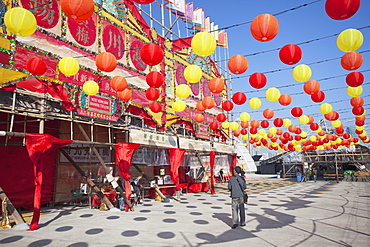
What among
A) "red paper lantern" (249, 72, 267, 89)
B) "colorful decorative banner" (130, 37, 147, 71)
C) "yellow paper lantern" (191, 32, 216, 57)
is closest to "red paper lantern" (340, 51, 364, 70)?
"red paper lantern" (249, 72, 267, 89)

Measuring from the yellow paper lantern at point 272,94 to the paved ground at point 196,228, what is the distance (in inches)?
191

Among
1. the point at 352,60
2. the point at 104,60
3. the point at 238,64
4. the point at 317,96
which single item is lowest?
the point at 317,96

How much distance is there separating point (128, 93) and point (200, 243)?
7.74 m

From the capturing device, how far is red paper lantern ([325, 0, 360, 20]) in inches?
206

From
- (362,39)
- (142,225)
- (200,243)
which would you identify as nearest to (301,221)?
(200,243)

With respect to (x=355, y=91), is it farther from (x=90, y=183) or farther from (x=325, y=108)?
(x=90, y=183)

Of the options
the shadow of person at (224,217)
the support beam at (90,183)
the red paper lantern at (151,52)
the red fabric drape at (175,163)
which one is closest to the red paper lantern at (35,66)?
the red paper lantern at (151,52)

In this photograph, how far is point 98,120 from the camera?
11555 millimetres

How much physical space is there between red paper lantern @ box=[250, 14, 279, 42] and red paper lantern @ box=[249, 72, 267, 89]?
293 centimetres

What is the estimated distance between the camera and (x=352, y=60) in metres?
7.85

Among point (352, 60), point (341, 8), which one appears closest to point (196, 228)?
point (341, 8)

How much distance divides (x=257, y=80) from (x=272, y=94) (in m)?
2.40

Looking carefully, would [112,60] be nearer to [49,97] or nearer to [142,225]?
[49,97]

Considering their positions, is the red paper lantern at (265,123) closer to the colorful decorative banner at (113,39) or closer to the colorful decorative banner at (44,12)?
the colorful decorative banner at (113,39)
